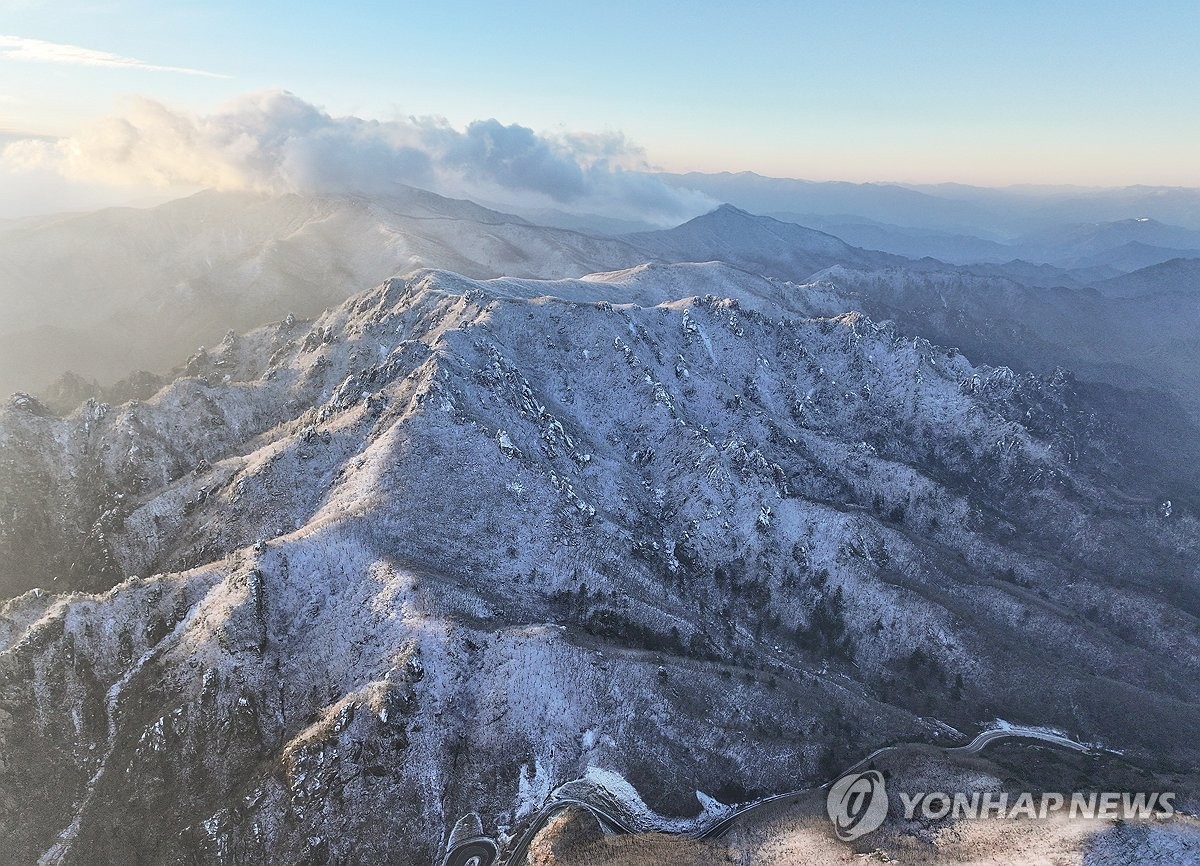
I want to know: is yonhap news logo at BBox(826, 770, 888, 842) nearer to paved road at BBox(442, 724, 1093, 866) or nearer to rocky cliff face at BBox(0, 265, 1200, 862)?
paved road at BBox(442, 724, 1093, 866)

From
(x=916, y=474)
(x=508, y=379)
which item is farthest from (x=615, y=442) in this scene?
(x=916, y=474)

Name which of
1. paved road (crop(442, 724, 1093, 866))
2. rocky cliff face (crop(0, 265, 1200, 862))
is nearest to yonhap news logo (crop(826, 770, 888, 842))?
paved road (crop(442, 724, 1093, 866))

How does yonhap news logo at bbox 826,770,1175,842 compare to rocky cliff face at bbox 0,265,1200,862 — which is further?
rocky cliff face at bbox 0,265,1200,862

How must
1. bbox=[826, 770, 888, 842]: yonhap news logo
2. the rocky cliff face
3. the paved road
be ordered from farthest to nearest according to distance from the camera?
the rocky cliff face → bbox=[826, 770, 888, 842]: yonhap news logo → the paved road

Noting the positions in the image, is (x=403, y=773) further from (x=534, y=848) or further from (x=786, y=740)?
(x=786, y=740)

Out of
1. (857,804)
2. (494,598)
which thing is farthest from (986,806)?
(494,598)

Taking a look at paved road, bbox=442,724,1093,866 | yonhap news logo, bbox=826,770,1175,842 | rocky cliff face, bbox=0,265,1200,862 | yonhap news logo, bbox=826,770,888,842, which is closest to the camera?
yonhap news logo, bbox=826,770,1175,842
